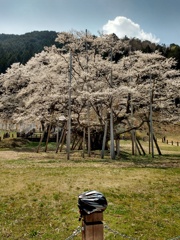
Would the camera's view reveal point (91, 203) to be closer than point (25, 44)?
Yes

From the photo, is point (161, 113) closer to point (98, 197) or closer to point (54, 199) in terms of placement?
point (54, 199)

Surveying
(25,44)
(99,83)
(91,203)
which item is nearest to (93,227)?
(91,203)

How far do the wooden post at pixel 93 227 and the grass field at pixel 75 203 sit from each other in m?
1.06

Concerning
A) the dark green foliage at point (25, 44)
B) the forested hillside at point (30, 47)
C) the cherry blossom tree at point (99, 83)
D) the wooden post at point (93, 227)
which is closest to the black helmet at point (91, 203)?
the wooden post at point (93, 227)

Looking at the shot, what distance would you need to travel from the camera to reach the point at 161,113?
106 ft

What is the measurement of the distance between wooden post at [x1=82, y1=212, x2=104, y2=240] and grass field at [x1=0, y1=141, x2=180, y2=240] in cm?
106

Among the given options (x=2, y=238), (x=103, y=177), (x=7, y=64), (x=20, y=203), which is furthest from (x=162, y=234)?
(x=7, y=64)

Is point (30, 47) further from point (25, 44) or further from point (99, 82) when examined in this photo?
point (99, 82)

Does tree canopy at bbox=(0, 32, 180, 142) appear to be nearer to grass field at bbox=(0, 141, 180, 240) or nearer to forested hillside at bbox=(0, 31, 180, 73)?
forested hillside at bbox=(0, 31, 180, 73)

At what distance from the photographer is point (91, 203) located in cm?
402

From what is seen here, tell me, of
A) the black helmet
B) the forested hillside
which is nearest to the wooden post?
the black helmet

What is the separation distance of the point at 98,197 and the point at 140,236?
3524 mm

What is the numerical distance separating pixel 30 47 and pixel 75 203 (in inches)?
4029

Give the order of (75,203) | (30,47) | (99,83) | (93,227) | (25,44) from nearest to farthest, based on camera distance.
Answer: (93,227)
(75,203)
(99,83)
(30,47)
(25,44)
